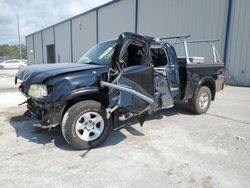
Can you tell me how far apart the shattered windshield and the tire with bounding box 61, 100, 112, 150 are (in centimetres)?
102

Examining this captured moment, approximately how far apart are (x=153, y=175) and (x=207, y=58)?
38.0 ft

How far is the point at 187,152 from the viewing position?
3.97m

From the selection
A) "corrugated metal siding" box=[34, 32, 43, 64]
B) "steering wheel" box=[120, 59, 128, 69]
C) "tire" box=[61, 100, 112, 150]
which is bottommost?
"tire" box=[61, 100, 112, 150]

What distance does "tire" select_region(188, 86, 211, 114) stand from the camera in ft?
20.4

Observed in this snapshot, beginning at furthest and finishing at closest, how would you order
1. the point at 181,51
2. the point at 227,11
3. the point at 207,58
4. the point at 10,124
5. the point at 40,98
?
the point at 181,51 → the point at 207,58 → the point at 227,11 → the point at 10,124 → the point at 40,98

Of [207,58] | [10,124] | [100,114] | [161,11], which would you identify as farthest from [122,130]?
[161,11]

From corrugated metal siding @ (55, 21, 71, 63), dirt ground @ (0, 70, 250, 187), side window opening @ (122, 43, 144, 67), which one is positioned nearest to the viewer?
dirt ground @ (0, 70, 250, 187)

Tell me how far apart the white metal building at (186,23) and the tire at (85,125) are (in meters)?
10.6

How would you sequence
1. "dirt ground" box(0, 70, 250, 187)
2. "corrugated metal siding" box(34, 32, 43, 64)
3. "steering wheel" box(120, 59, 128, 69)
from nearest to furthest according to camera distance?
"dirt ground" box(0, 70, 250, 187) < "steering wheel" box(120, 59, 128, 69) < "corrugated metal siding" box(34, 32, 43, 64)

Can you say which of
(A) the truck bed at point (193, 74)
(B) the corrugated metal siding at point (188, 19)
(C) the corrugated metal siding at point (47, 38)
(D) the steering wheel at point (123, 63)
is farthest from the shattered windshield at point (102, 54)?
(C) the corrugated metal siding at point (47, 38)

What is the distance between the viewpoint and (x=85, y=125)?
3990 millimetres

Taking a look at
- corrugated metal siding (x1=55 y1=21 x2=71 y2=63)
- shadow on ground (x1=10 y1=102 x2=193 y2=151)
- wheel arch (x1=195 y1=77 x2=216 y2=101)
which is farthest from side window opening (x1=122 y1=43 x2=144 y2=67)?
corrugated metal siding (x1=55 y1=21 x2=71 y2=63)

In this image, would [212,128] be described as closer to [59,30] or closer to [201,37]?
[201,37]

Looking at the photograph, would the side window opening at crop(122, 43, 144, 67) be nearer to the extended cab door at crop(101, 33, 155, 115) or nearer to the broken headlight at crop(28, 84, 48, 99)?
the extended cab door at crop(101, 33, 155, 115)
